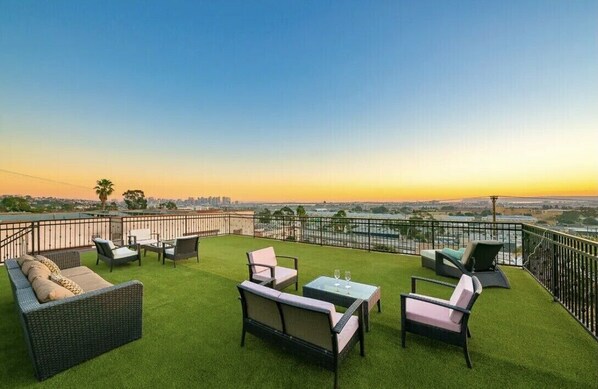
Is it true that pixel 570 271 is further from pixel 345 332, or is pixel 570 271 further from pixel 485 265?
pixel 345 332

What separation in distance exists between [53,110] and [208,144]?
529cm

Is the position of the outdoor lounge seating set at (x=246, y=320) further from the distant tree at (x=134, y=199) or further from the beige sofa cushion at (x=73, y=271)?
the distant tree at (x=134, y=199)

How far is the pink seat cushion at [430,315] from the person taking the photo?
2424 mm

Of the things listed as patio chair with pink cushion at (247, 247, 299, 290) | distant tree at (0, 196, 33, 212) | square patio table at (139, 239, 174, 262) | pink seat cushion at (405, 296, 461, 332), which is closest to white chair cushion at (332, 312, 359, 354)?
pink seat cushion at (405, 296, 461, 332)

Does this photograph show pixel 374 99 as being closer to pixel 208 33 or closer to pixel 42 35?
pixel 208 33

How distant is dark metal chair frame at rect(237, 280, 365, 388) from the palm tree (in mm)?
18941

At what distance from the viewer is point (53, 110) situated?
7.95 metres

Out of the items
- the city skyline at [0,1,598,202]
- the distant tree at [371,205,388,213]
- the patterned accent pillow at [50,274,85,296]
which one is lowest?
the patterned accent pillow at [50,274,85,296]

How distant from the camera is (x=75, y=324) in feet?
7.50

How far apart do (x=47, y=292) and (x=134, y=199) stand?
18.9m

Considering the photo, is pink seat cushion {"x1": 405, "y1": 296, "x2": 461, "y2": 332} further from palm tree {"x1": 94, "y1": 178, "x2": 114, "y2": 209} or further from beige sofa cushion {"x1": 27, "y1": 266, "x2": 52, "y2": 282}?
palm tree {"x1": 94, "y1": 178, "x2": 114, "y2": 209}

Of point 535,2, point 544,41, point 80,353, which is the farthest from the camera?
point 544,41

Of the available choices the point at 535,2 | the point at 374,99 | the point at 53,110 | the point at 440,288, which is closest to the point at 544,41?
the point at 535,2

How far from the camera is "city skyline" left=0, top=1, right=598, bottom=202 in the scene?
6.02 m
